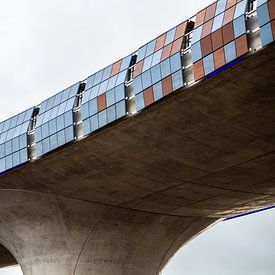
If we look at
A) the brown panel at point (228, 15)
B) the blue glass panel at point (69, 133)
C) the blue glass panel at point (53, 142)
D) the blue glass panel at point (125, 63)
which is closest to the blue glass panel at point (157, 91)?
the blue glass panel at point (125, 63)

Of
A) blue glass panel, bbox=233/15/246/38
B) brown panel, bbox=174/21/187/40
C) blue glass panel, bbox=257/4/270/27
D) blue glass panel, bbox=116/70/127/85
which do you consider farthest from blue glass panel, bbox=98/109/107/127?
blue glass panel, bbox=257/4/270/27

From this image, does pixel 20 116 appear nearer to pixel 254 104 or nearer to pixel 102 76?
pixel 102 76

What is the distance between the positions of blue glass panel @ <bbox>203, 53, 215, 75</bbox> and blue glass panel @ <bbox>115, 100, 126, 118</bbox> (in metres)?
5.93

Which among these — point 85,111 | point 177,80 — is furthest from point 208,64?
point 85,111

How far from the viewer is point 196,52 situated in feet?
83.7

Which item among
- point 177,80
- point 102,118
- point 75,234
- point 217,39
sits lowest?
point 75,234

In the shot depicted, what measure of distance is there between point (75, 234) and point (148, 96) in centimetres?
1736

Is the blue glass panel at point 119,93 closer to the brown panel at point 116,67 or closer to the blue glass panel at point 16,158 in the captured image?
the brown panel at point 116,67

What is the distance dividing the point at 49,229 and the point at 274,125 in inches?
777

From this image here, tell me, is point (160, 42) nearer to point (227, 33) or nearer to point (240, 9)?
point (227, 33)

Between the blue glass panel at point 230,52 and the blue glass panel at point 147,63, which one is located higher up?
the blue glass panel at point 147,63

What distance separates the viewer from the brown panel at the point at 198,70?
24891mm

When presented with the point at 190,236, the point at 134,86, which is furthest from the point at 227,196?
the point at 134,86

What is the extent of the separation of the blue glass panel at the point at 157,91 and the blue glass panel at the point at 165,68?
1.63 ft
